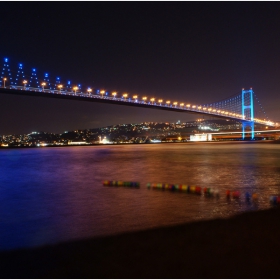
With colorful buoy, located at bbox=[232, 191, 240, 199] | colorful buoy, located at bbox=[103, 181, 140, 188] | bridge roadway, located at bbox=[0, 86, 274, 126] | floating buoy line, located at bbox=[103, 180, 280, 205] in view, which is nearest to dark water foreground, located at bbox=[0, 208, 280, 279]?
floating buoy line, located at bbox=[103, 180, 280, 205]

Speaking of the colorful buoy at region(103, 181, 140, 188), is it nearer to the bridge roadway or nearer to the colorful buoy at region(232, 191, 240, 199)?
the colorful buoy at region(232, 191, 240, 199)

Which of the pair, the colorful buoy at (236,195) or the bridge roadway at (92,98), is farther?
the bridge roadway at (92,98)

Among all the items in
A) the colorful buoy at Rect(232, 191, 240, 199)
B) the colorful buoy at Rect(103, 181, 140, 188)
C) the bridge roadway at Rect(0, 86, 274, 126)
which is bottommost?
the colorful buoy at Rect(103, 181, 140, 188)

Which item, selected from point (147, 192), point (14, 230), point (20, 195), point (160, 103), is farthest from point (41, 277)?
point (160, 103)

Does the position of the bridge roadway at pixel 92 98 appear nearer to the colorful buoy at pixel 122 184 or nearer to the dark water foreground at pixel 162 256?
the colorful buoy at pixel 122 184

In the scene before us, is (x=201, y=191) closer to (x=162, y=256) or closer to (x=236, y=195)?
(x=236, y=195)

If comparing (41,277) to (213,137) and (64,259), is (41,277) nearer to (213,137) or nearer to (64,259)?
(64,259)

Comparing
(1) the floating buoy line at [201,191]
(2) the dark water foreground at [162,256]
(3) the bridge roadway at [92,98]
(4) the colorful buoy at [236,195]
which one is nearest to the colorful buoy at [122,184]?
(1) the floating buoy line at [201,191]

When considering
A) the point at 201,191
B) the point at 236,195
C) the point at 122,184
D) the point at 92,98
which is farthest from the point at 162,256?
the point at 92,98
